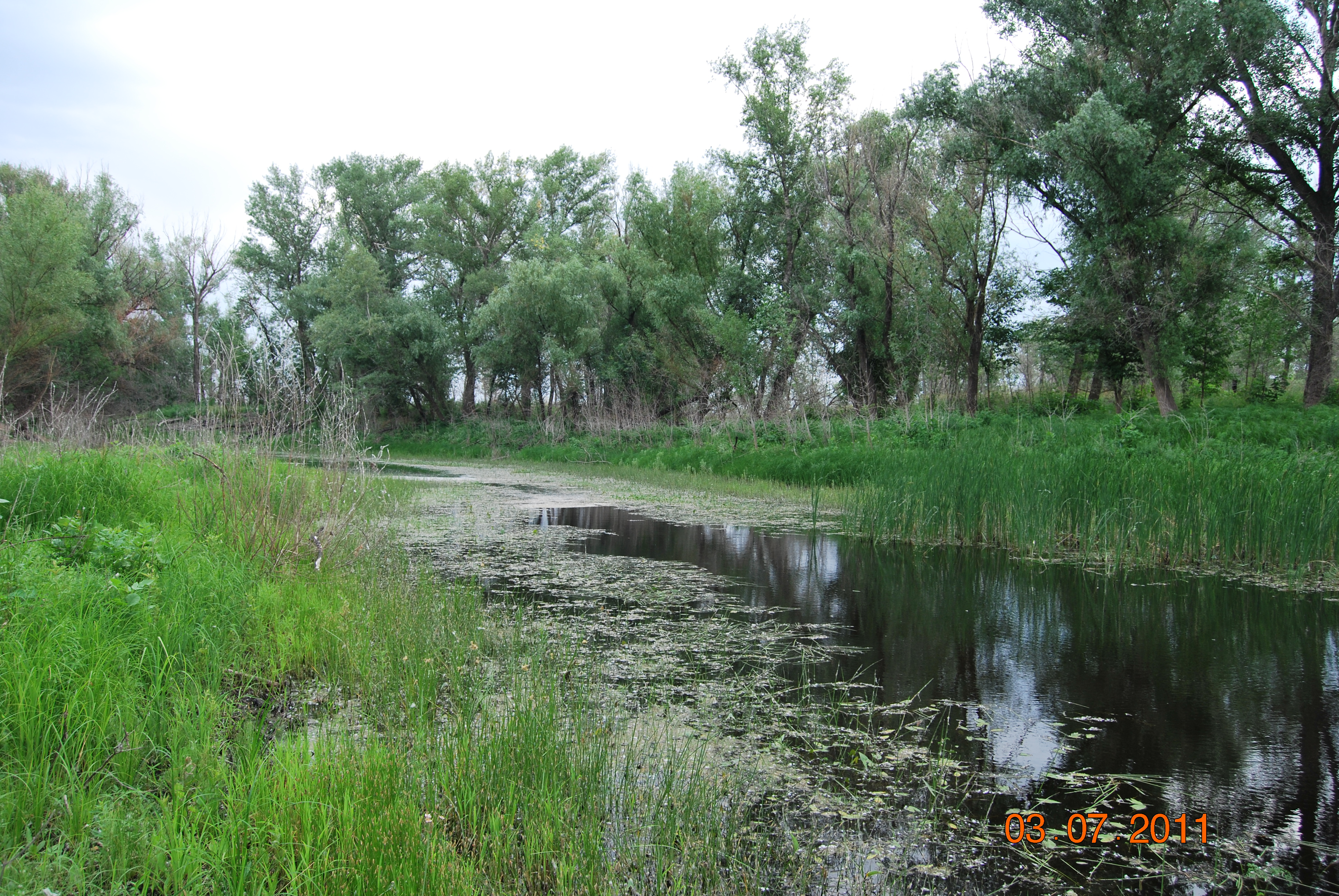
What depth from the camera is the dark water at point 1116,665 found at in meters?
2.75

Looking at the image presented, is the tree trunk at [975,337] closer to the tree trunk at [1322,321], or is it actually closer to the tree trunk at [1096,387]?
the tree trunk at [1096,387]

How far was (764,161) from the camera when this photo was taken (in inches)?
834

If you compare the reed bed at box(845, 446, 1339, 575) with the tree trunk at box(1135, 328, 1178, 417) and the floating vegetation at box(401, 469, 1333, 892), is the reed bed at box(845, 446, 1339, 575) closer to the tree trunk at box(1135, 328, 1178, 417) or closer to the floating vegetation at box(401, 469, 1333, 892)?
the floating vegetation at box(401, 469, 1333, 892)

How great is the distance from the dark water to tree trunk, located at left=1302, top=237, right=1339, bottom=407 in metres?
12.3

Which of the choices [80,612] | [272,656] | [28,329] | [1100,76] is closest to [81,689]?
[80,612]

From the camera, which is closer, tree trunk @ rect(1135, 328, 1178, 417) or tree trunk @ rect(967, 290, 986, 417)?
tree trunk @ rect(1135, 328, 1178, 417)

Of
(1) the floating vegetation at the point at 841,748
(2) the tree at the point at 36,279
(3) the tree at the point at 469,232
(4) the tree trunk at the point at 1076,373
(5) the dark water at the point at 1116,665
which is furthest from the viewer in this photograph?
(3) the tree at the point at 469,232

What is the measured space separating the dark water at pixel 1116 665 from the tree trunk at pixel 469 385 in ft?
76.6

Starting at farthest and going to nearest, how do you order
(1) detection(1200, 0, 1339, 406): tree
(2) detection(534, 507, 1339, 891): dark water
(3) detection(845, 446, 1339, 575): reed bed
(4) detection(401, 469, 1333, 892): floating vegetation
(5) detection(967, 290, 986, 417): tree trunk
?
(5) detection(967, 290, 986, 417): tree trunk → (1) detection(1200, 0, 1339, 406): tree → (3) detection(845, 446, 1339, 575): reed bed → (2) detection(534, 507, 1339, 891): dark water → (4) detection(401, 469, 1333, 892): floating vegetation

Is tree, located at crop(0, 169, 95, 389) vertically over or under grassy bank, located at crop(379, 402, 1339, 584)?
over

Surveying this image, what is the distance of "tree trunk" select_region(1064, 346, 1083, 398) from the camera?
2144cm
